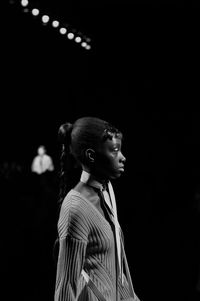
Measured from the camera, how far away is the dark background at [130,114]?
13.2 ft

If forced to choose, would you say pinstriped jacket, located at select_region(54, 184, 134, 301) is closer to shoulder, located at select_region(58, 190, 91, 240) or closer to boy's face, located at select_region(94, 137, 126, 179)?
shoulder, located at select_region(58, 190, 91, 240)

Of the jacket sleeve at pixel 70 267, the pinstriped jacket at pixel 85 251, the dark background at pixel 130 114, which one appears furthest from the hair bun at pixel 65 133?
the dark background at pixel 130 114

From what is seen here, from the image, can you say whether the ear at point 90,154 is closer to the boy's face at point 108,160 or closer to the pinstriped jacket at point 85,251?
the boy's face at point 108,160

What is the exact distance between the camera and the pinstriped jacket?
1549 millimetres

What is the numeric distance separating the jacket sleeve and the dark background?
6.23 ft

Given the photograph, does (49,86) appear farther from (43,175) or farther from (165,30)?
(165,30)

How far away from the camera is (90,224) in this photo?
1605mm

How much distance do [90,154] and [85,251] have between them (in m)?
0.41

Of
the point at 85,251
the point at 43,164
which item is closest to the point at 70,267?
the point at 85,251

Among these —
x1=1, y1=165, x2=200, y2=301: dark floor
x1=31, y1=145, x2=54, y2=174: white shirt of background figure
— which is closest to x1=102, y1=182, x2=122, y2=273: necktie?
x1=1, y1=165, x2=200, y2=301: dark floor

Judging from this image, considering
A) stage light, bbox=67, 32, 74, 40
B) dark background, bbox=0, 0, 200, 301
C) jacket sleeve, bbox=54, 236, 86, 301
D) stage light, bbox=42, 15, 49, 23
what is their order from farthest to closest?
dark background, bbox=0, 0, 200, 301 < stage light, bbox=67, 32, 74, 40 < stage light, bbox=42, 15, 49, 23 < jacket sleeve, bbox=54, 236, 86, 301

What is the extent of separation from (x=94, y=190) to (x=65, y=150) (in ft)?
0.73

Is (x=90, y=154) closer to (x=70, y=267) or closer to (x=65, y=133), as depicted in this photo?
(x=65, y=133)

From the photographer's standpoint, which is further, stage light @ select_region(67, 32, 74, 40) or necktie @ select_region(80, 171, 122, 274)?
stage light @ select_region(67, 32, 74, 40)
